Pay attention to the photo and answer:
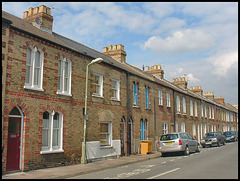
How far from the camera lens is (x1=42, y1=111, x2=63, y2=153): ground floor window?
537 inches

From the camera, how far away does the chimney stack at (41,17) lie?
16958 millimetres

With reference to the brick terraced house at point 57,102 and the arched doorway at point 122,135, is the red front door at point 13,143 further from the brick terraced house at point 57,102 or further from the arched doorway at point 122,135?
the arched doorway at point 122,135

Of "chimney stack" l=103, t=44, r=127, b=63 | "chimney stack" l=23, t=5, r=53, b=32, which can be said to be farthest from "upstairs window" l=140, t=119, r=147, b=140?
"chimney stack" l=23, t=5, r=53, b=32

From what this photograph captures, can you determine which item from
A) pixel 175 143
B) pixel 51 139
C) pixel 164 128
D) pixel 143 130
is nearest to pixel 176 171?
pixel 51 139

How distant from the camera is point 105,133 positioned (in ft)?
59.3

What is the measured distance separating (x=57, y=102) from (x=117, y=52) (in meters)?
14.5

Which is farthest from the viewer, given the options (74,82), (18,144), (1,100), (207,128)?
(207,128)

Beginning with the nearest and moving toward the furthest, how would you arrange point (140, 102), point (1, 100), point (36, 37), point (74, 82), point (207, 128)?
point (1, 100), point (36, 37), point (74, 82), point (140, 102), point (207, 128)

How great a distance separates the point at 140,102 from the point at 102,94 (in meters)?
5.60

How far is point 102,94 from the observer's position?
17891 mm

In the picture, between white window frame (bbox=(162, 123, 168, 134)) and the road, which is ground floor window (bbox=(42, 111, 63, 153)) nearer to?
the road

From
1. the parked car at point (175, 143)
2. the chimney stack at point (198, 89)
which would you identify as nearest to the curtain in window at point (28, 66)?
the parked car at point (175, 143)

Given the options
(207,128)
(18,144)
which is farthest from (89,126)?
(207,128)

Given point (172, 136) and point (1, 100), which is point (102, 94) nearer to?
point (172, 136)
